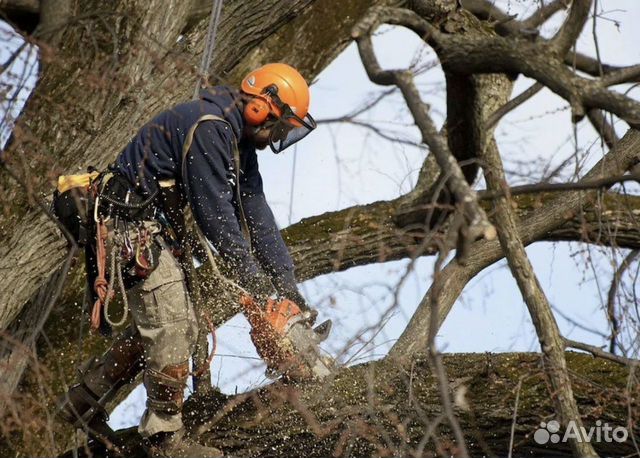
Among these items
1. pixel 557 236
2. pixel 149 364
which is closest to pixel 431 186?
pixel 557 236

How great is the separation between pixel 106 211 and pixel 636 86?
98.5 inches

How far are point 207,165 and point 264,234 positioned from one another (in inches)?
30.3

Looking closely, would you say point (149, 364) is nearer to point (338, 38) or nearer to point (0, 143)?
point (0, 143)

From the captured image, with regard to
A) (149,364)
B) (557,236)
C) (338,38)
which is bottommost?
(149,364)

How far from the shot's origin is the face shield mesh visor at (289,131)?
5.59m

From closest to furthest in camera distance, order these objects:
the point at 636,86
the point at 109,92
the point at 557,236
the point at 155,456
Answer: the point at 636,86 < the point at 155,456 < the point at 109,92 < the point at 557,236

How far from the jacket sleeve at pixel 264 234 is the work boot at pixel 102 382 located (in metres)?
0.76

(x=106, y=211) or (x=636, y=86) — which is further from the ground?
(x=636, y=86)

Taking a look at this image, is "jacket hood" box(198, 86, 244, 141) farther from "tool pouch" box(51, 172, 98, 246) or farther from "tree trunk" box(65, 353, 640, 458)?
"tree trunk" box(65, 353, 640, 458)

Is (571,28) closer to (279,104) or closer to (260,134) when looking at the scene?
(279,104)

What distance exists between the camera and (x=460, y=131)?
18.6 ft

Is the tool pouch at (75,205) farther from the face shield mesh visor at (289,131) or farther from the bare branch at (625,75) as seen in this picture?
the bare branch at (625,75)

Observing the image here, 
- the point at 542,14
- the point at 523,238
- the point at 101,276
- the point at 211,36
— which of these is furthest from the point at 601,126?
the point at 101,276

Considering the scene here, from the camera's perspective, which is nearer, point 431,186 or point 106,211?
point 106,211
